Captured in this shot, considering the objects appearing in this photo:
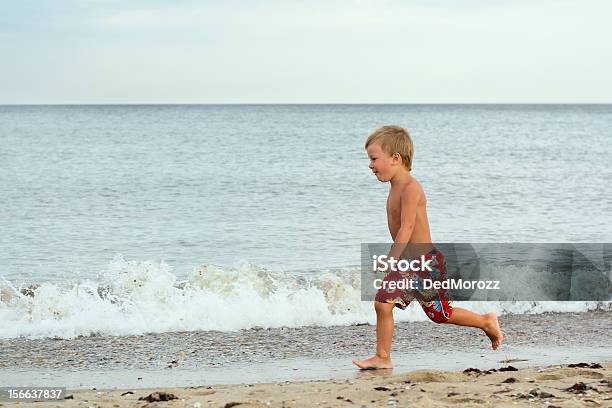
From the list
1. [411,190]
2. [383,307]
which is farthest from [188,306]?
[411,190]

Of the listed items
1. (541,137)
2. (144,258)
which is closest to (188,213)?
(144,258)

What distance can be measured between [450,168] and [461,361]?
21165mm

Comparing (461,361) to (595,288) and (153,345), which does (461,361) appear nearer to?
(153,345)

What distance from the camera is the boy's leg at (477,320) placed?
5.39 metres

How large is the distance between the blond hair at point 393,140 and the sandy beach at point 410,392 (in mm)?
1392

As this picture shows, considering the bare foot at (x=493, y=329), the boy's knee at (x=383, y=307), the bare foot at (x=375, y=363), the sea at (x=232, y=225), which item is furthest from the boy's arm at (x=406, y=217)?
the sea at (x=232, y=225)

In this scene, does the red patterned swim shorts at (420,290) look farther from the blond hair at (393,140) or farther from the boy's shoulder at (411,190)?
the blond hair at (393,140)

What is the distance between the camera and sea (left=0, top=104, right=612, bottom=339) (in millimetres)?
7805

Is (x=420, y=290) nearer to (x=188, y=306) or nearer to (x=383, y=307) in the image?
(x=383, y=307)

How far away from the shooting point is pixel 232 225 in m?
14.7

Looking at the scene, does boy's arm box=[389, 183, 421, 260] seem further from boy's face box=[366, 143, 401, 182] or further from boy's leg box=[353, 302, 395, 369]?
boy's leg box=[353, 302, 395, 369]

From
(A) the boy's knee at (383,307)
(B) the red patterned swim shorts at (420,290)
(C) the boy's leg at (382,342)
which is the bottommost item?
(C) the boy's leg at (382,342)

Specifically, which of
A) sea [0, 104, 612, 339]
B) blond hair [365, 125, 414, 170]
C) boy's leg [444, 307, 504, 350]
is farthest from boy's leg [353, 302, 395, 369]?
sea [0, 104, 612, 339]

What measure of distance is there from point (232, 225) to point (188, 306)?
6.94 metres
